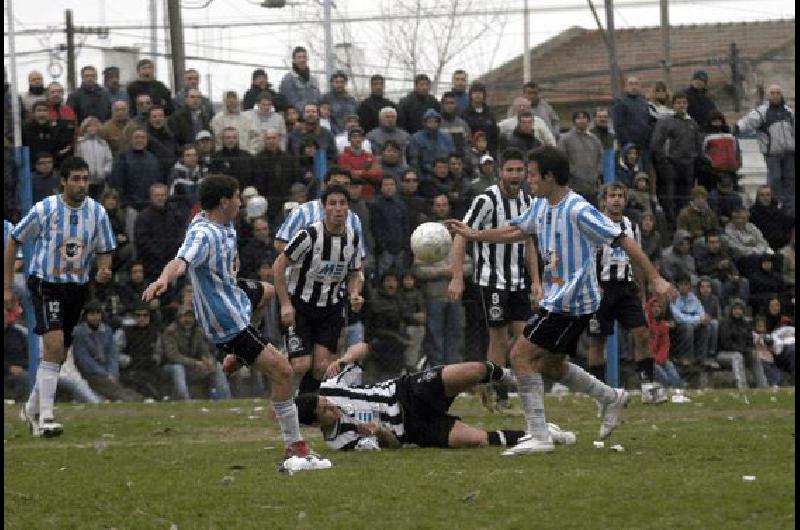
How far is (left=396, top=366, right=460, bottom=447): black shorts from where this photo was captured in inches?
452

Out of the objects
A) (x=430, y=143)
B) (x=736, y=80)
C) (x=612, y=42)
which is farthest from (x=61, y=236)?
(x=736, y=80)

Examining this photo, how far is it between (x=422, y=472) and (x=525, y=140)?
34.4ft

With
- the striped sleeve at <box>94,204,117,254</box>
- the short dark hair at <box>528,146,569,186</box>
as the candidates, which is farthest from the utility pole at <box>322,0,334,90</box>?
the short dark hair at <box>528,146,569,186</box>

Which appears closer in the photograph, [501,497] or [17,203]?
[501,497]

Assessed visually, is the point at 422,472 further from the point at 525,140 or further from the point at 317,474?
the point at 525,140

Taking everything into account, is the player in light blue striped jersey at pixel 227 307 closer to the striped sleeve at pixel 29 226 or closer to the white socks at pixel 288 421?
the white socks at pixel 288 421

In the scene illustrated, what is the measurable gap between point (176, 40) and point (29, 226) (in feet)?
38.5

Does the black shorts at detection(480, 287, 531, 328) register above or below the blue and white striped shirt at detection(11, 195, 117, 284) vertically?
below

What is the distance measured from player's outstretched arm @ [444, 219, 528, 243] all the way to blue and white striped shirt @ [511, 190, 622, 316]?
1.50 ft

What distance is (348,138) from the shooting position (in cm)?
1931

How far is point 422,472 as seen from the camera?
9.80 meters

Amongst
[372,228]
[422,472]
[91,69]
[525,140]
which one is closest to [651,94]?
[525,140]

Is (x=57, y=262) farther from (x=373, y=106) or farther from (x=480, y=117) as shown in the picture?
(x=480, y=117)

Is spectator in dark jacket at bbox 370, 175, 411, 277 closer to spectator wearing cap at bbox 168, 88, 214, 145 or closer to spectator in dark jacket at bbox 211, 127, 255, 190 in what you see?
spectator in dark jacket at bbox 211, 127, 255, 190
